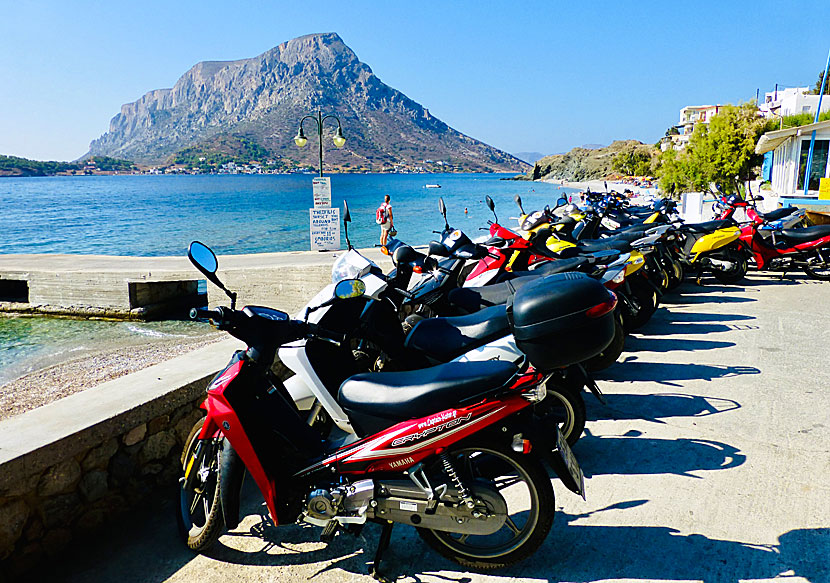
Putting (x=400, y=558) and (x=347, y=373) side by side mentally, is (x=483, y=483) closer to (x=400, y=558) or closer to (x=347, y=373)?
(x=400, y=558)

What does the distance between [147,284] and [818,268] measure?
13.7m

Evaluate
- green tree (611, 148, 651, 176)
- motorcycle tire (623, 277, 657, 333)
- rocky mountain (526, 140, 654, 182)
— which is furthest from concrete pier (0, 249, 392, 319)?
rocky mountain (526, 140, 654, 182)

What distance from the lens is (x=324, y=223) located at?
17906mm

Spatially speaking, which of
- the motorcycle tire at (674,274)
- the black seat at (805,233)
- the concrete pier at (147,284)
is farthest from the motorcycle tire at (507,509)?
the concrete pier at (147,284)

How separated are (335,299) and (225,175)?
199 meters

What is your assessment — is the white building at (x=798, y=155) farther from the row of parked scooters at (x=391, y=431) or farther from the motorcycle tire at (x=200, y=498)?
the motorcycle tire at (x=200, y=498)

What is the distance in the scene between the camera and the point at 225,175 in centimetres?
18962

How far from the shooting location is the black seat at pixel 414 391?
2471 mm

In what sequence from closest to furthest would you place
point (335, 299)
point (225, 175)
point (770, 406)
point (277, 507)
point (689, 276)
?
1. point (277, 507)
2. point (335, 299)
3. point (770, 406)
4. point (689, 276)
5. point (225, 175)

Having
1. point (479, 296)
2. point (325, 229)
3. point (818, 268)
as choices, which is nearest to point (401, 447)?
point (479, 296)

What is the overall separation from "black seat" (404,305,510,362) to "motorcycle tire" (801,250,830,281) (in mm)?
8357

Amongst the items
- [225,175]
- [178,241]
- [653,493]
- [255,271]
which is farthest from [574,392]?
[225,175]

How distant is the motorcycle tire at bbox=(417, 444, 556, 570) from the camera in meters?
2.50

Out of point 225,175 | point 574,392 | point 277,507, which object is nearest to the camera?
point 277,507
